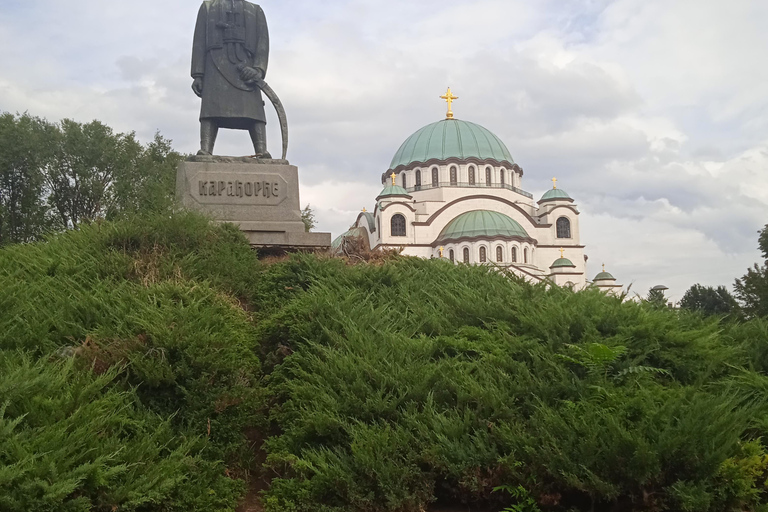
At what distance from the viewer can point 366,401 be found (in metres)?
5.04

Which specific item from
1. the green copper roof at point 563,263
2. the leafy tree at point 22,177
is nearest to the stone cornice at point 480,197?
the green copper roof at point 563,263

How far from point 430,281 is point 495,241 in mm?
Answer: 34822

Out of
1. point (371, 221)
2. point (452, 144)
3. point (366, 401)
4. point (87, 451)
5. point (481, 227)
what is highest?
point (452, 144)

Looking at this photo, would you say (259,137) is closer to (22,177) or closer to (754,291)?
(754,291)

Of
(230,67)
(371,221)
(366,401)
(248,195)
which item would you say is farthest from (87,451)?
(371,221)

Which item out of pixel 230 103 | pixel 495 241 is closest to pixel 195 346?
pixel 230 103

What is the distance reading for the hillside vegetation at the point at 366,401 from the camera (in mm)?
4285

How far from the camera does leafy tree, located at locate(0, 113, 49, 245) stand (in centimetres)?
2530

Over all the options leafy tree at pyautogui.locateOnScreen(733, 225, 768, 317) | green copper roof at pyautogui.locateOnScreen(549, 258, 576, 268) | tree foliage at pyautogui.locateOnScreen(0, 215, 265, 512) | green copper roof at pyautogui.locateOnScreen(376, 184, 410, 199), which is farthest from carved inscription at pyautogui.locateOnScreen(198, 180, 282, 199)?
green copper roof at pyautogui.locateOnScreen(549, 258, 576, 268)

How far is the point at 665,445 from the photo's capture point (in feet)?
14.0

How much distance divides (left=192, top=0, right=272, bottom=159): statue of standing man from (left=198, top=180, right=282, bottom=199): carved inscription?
62 cm

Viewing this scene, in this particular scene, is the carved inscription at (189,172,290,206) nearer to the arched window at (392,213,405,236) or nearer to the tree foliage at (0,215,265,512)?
the tree foliage at (0,215,265,512)

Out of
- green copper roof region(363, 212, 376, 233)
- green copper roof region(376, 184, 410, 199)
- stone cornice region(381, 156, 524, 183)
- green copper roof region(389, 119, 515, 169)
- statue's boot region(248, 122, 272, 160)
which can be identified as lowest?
statue's boot region(248, 122, 272, 160)

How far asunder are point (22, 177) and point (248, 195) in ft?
64.1
